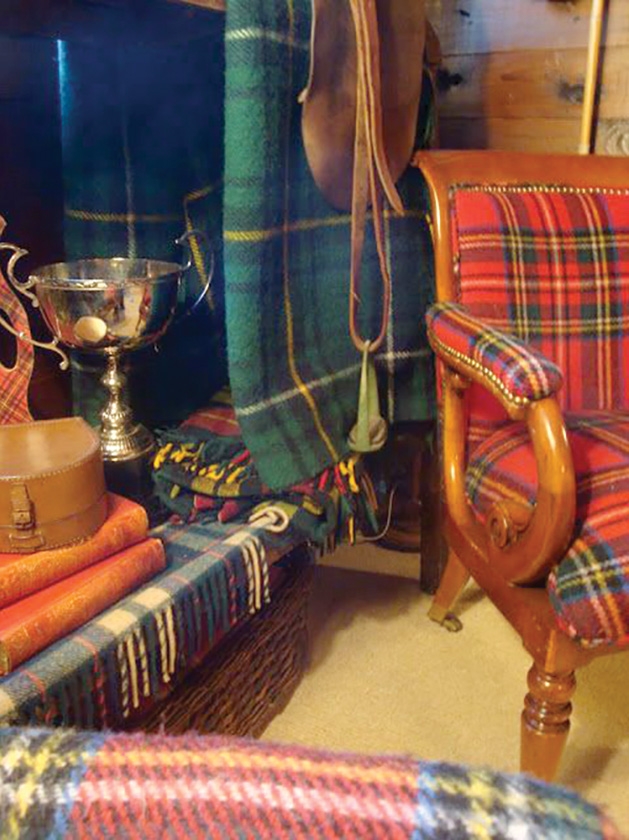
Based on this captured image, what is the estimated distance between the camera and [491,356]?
3.22 feet

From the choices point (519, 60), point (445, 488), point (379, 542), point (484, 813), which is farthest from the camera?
point (379, 542)

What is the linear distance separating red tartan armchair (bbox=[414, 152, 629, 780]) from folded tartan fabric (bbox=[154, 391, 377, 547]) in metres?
0.16

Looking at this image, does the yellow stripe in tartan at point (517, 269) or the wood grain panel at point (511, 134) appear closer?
the yellow stripe in tartan at point (517, 269)

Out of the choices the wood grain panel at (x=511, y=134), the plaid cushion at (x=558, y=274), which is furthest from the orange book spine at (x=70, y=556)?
the wood grain panel at (x=511, y=134)

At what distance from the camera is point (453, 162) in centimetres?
130

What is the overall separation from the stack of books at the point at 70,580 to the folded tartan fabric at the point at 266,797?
17.7 inches

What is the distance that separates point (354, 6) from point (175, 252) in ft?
1.52

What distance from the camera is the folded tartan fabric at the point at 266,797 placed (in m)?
0.40

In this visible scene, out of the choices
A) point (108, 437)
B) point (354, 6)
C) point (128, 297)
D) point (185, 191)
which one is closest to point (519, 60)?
point (354, 6)

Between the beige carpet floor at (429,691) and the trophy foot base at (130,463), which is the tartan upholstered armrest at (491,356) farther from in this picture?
the beige carpet floor at (429,691)

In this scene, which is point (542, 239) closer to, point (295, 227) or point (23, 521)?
point (295, 227)

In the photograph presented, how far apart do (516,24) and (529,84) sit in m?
0.11

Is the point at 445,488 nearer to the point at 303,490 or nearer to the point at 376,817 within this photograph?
the point at 303,490

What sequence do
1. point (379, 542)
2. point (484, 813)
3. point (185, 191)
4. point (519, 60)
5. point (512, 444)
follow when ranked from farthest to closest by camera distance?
point (379, 542) < point (519, 60) < point (185, 191) < point (512, 444) < point (484, 813)
